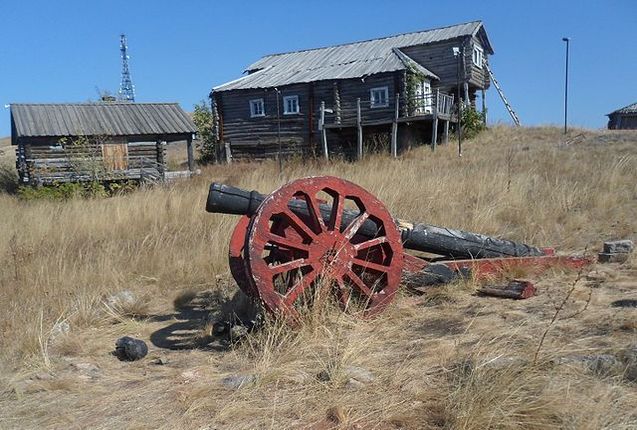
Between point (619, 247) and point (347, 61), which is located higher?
point (347, 61)

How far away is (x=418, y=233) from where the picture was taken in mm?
4879

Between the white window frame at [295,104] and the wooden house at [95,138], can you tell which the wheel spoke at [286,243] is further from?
the white window frame at [295,104]

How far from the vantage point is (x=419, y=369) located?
3.08 metres

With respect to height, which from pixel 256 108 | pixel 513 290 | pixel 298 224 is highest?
pixel 256 108

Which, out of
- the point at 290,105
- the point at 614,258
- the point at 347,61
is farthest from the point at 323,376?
the point at 347,61

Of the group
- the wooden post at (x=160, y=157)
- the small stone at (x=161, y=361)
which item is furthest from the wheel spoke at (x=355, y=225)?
the wooden post at (x=160, y=157)

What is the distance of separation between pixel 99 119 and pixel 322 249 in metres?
25.0

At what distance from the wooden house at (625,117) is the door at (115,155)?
128 ft

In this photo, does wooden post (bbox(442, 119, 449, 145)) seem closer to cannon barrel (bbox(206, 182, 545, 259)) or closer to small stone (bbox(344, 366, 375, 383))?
cannon barrel (bbox(206, 182, 545, 259))

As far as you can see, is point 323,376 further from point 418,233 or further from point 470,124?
point 470,124

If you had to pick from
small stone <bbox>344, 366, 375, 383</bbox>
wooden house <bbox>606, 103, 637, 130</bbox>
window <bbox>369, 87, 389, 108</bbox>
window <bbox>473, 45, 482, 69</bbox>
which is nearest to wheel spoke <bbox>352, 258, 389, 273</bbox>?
small stone <bbox>344, 366, 375, 383</bbox>

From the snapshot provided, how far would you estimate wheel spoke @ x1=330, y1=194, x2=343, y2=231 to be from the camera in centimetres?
417

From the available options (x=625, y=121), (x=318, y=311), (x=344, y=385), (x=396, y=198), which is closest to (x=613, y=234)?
(x=396, y=198)

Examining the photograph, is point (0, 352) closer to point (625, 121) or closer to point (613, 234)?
point (613, 234)
